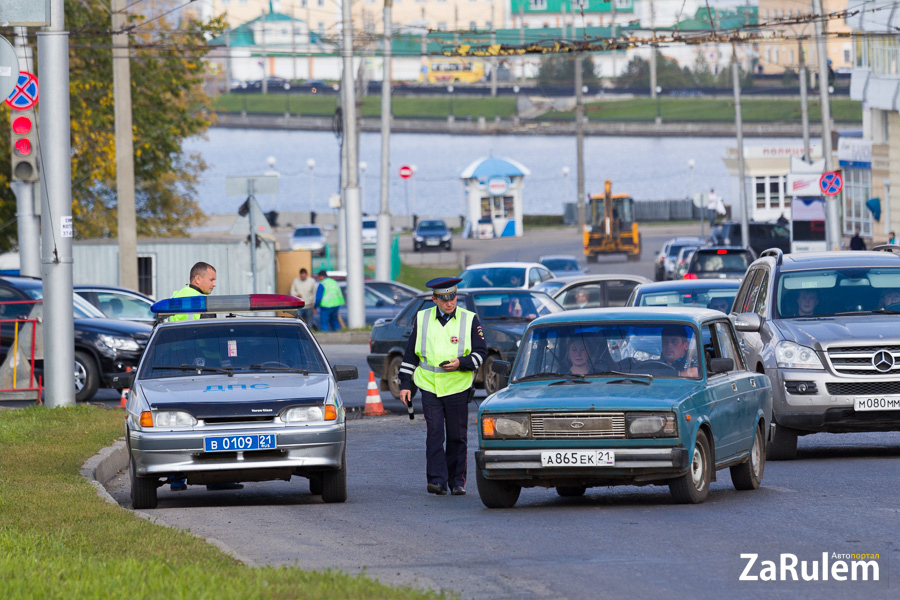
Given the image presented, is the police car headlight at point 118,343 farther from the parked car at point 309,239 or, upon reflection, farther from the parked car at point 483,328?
the parked car at point 309,239

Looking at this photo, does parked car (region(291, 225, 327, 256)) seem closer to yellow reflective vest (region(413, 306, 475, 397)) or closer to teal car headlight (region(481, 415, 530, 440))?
yellow reflective vest (region(413, 306, 475, 397))

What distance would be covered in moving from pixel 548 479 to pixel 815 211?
163 feet

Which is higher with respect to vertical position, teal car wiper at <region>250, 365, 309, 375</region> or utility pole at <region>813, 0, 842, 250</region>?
utility pole at <region>813, 0, 842, 250</region>

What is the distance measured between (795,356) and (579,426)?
367 cm

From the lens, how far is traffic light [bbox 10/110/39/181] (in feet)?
66.4

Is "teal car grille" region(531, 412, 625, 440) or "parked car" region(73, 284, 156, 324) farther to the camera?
"parked car" region(73, 284, 156, 324)

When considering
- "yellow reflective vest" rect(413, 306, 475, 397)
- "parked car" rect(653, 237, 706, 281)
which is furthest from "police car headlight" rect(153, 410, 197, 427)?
"parked car" rect(653, 237, 706, 281)

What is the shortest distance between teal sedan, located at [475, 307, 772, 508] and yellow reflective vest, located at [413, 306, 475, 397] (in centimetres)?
73

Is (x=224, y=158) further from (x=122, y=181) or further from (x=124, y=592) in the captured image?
(x=124, y=592)

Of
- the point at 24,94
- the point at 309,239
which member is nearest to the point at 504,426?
the point at 24,94

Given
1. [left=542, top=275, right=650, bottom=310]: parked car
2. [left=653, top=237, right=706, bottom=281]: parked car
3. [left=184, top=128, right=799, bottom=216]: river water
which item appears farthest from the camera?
[left=184, top=128, right=799, bottom=216]: river water

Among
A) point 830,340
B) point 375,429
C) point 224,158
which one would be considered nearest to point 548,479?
point 830,340

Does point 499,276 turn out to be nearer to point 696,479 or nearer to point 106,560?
point 696,479

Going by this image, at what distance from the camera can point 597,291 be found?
977 inches
